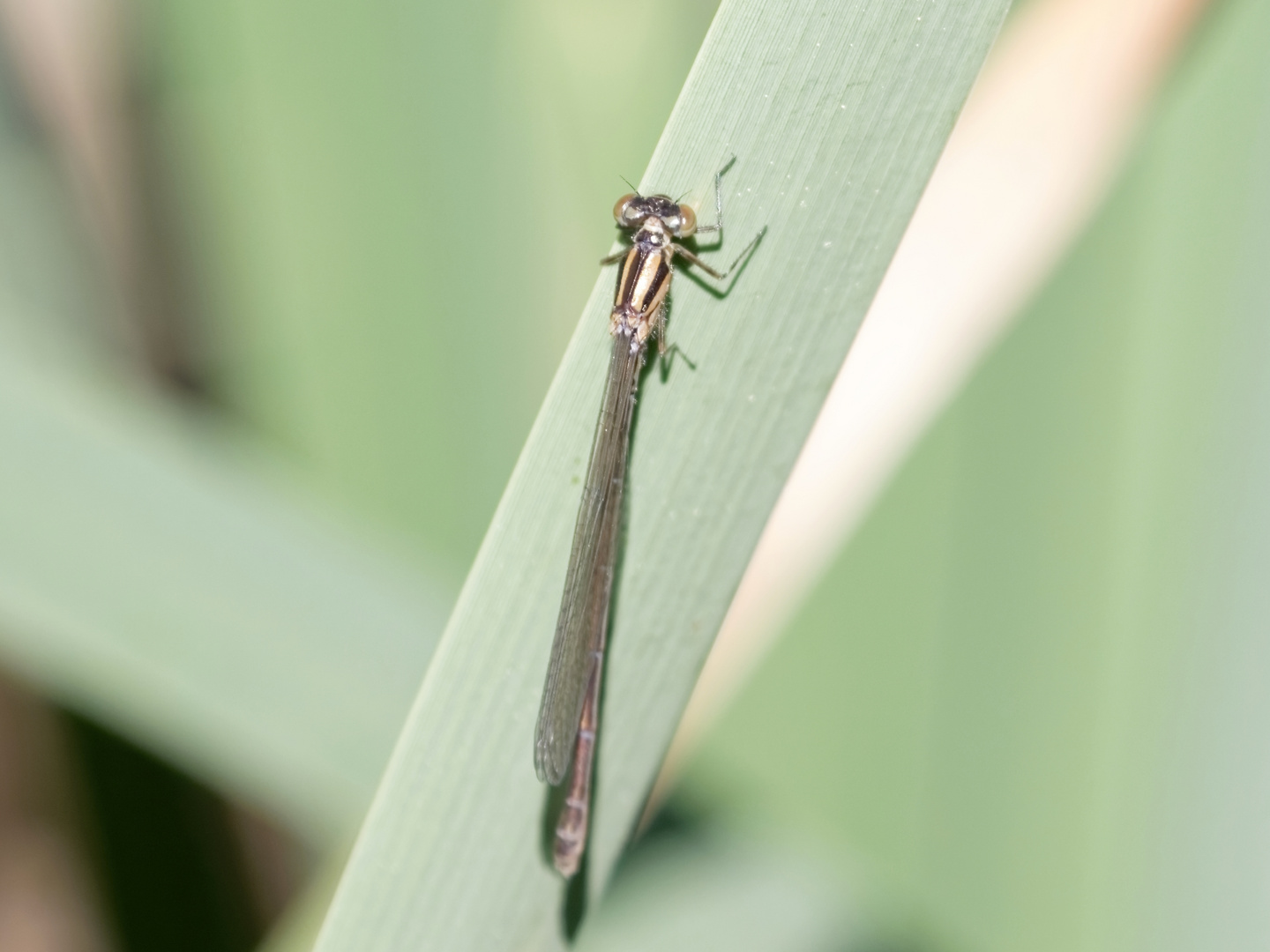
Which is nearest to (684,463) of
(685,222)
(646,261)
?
(685,222)

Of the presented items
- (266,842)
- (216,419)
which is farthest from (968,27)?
(266,842)

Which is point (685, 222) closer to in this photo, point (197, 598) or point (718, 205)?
point (718, 205)

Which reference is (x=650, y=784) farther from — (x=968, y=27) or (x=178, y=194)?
(x=178, y=194)

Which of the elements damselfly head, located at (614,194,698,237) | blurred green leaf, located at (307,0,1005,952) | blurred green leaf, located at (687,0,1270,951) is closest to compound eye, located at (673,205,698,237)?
damselfly head, located at (614,194,698,237)

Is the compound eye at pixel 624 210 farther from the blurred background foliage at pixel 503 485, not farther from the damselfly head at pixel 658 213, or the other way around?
the blurred background foliage at pixel 503 485

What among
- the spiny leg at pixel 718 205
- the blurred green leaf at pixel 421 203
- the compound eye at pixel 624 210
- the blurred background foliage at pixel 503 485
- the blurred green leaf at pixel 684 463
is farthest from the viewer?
the blurred green leaf at pixel 421 203

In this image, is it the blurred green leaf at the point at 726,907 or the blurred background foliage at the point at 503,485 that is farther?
the blurred green leaf at the point at 726,907

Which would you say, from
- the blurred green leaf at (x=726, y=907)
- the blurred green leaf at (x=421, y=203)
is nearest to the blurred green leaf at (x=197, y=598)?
the blurred green leaf at (x=421, y=203)
